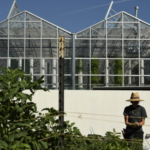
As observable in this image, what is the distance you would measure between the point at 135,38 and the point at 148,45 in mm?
827

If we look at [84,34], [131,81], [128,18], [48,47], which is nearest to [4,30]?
[48,47]

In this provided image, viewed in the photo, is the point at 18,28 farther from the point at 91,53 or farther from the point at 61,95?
the point at 61,95

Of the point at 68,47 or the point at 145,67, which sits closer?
the point at 68,47

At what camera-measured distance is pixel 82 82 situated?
527 inches

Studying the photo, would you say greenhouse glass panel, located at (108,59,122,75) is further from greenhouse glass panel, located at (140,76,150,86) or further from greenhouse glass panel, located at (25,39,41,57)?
greenhouse glass panel, located at (25,39,41,57)

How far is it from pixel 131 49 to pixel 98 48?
181 centimetres

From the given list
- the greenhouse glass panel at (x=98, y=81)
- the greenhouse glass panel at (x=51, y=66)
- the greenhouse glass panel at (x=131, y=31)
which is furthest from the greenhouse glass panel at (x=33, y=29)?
the greenhouse glass panel at (x=131, y=31)

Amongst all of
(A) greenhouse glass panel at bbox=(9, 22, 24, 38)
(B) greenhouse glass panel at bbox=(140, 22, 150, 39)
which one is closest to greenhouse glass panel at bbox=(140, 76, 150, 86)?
(B) greenhouse glass panel at bbox=(140, 22, 150, 39)

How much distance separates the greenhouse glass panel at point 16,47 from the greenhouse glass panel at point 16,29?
0.26 metres

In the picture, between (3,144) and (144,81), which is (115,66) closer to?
(144,81)

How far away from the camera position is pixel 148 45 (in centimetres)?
1371

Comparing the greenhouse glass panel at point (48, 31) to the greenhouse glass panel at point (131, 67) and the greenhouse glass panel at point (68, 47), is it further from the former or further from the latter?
the greenhouse glass panel at point (131, 67)

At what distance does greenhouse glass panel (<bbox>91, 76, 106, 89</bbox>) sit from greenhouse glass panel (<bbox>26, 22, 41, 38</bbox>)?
3.72m

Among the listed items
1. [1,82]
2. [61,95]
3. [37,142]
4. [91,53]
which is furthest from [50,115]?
[91,53]
